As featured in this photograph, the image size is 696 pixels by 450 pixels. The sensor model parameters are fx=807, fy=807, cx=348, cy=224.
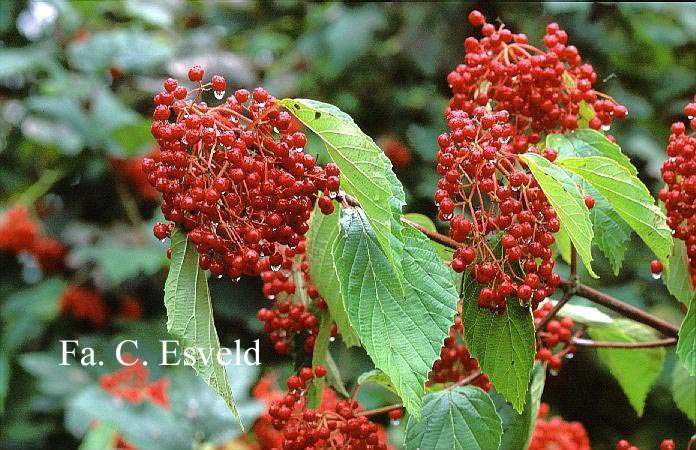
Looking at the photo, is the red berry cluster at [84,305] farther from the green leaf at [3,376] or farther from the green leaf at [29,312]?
the green leaf at [3,376]

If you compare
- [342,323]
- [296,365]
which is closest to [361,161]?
[342,323]

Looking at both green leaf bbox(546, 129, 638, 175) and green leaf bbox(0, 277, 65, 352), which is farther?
green leaf bbox(0, 277, 65, 352)

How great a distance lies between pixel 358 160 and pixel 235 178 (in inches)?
7.1

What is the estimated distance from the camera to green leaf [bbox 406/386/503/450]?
4.58 feet

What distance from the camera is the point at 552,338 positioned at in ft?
5.40

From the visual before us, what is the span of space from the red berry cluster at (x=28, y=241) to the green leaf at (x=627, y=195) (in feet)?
10.4

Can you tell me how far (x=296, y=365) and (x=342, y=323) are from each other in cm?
18

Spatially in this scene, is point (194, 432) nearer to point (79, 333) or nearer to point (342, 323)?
point (342, 323)

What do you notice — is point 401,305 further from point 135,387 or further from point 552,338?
point 135,387

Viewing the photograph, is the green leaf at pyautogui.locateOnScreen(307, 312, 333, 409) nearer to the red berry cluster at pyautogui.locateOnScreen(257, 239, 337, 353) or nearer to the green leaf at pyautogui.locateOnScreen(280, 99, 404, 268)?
the red berry cluster at pyautogui.locateOnScreen(257, 239, 337, 353)

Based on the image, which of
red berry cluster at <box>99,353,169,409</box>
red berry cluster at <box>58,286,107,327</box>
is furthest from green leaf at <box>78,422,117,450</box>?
red berry cluster at <box>58,286,107,327</box>

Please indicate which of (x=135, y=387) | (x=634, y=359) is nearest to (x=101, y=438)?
(x=135, y=387)

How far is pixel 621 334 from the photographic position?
1769 mm

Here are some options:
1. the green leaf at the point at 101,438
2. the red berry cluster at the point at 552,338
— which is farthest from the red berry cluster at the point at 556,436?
the green leaf at the point at 101,438
